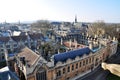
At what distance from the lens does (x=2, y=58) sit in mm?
41375

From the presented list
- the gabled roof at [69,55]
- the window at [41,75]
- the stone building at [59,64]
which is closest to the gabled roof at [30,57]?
the stone building at [59,64]

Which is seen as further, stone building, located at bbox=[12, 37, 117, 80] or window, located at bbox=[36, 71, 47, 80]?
window, located at bbox=[36, 71, 47, 80]

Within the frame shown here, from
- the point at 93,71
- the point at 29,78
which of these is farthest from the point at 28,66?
the point at 93,71

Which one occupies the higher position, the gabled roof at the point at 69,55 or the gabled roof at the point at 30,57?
the gabled roof at the point at 30,57

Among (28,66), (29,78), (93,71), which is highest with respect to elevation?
(28,66)

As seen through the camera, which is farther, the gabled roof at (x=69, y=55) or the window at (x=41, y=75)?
the gabled roof at (x=69, y=55)

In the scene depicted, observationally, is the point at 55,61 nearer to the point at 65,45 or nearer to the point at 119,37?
the point at 65,45

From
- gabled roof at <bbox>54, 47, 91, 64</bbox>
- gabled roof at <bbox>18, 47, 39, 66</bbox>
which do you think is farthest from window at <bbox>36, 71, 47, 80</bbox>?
gabled roof at <bbox>54, 47, 91, 64</bbox>

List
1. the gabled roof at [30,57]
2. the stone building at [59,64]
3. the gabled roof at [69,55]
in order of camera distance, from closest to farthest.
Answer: the stone building at [59,64]
the gabled roof at [30,57]
the gabled roof at [69,55]

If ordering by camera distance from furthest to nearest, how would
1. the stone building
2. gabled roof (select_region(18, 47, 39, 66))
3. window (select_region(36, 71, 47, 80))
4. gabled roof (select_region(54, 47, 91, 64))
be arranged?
gabled roof (select_region(54, 47, 91, 64)) < window (select_region(36, 71, 47, 80)) < gabled roof (select_region(18, 47, 39, 66)) < the stone building

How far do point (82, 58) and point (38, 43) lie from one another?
21923mm

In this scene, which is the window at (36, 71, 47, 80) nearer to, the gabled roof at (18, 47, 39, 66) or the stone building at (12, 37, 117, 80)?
the stone building at (12, 37, 117, 80)

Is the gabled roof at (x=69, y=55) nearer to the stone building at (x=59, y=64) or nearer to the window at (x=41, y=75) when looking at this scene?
the stone building at (x=59, y=64)

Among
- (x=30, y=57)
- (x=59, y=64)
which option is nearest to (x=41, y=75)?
(x=30, y=57)
